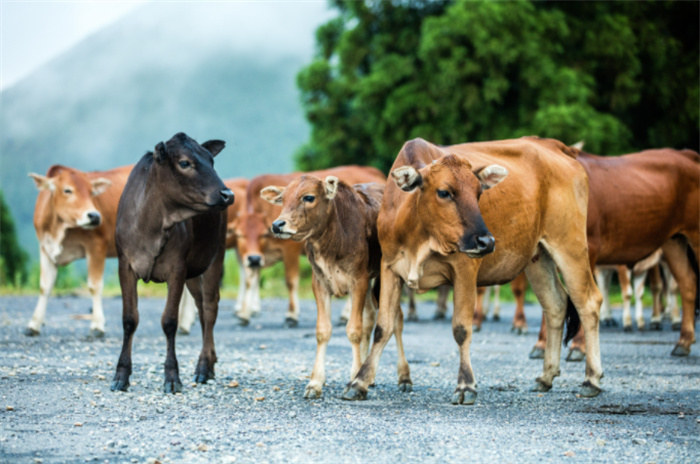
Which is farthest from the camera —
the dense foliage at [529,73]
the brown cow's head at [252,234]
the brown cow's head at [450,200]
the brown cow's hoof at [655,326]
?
the dense foliage at [529,73]

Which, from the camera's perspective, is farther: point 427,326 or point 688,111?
point 688,111

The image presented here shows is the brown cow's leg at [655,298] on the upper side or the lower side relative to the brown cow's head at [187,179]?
lower

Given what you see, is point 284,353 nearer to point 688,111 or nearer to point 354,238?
Result: point 354,238

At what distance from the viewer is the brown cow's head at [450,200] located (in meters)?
6.77

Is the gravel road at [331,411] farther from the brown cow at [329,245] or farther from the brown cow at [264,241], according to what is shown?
the brown cow at [264,241]

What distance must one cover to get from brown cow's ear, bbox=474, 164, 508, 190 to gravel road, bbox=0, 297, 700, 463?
183 centimetres

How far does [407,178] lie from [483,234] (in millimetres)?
792

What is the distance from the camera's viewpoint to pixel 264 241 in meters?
15.1

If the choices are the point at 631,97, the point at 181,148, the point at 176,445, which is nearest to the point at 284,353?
the point at 181,148

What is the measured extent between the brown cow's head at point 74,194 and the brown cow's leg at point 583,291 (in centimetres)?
691

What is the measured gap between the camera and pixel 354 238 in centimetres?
781

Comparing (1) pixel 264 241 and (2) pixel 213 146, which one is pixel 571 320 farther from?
(1) pixel 264 241

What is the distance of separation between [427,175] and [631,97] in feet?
65.8

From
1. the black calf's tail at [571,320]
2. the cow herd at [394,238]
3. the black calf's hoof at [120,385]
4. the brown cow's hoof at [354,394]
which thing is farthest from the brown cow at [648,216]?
the black calf's hoof at [120,385]
